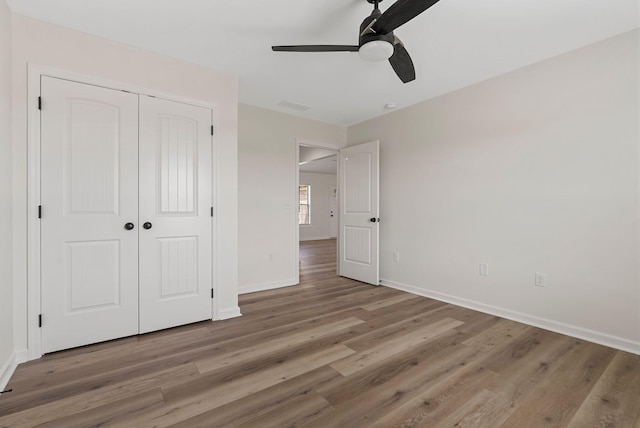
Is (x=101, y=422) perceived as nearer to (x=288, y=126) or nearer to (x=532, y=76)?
(x=288, y=126)

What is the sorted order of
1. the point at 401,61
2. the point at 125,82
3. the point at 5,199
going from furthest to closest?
1. the point at 125,82
2. the point at 401,61
3. the point at 5,199

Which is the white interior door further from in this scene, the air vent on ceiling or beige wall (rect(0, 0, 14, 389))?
beige wall (rect(0, 0, 14, 389))

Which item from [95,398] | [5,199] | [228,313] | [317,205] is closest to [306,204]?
[317,205]

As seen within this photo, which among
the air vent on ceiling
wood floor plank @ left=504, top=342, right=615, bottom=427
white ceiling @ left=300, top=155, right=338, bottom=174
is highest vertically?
white ceiling @ left=300, top=155, right=338, bottom=174

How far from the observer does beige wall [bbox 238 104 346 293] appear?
3793 millimetres

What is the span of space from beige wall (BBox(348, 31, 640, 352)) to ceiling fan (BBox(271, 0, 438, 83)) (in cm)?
149

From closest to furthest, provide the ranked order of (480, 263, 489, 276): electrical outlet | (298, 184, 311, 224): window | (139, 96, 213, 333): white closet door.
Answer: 1. (139, 96, 213, 333): white closet door
2. (480, 263, 489, 276): electrical outlet
3. (298, 184, 311, 224): window

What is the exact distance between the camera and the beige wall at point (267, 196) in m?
3.79

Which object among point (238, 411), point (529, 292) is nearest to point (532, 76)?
point (529, 292)

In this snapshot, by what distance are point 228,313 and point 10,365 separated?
4.91ft

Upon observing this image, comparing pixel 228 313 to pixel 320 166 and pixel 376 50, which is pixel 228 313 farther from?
pixel 320 166

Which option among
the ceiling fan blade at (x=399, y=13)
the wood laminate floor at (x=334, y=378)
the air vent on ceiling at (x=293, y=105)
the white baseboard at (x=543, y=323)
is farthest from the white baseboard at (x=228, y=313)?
the ceiling fan blade at (x=399, y=13)

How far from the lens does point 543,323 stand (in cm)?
264

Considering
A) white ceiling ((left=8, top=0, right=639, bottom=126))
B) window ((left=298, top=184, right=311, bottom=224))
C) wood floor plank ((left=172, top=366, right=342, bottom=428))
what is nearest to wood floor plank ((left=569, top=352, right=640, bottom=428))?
wood floor plank ((left=172, top=366, right=342, bottom=428))
